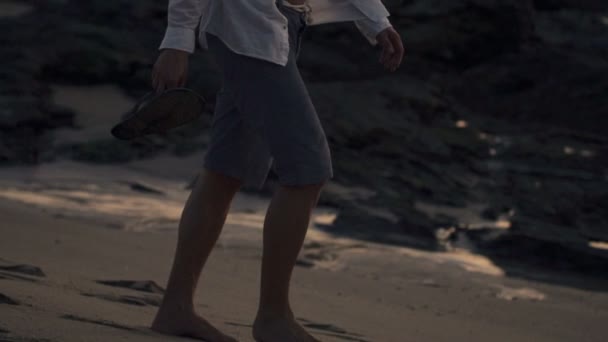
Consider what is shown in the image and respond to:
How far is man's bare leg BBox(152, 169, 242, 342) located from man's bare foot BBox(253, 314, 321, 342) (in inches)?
7.0

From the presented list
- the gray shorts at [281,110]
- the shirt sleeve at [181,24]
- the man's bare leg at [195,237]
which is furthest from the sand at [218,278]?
the shirt sleeve at [181,24]

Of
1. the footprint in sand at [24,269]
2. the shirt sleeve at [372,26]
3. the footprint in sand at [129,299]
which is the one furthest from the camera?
the footprint in sand at [24,269]

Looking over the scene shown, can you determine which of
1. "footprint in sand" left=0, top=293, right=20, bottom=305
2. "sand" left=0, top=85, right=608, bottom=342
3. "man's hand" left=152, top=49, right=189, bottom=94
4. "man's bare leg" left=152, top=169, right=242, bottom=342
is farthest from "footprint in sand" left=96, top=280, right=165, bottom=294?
"man's hand" left=152, top=49, right=189, bottom=94

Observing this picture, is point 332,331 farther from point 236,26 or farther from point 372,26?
point 236,26

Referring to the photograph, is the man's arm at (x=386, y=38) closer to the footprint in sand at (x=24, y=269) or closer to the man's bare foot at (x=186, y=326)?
the man's bare foot at (x=186, y=326)

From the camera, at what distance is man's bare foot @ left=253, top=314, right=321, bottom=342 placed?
358 cm

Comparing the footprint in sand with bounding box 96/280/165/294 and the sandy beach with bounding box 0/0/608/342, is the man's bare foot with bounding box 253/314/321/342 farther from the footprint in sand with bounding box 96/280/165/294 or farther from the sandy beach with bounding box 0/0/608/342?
the footprint in sand with bounding box 96/280/165/294

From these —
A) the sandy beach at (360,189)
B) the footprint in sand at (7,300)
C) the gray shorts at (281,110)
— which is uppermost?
the gray shorts at (281,110)

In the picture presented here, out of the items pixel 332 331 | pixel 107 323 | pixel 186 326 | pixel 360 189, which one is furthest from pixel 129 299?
pixel 360 189

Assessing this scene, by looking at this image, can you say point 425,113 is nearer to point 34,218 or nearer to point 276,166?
point 34,218

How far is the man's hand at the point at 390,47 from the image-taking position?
3.90 meters

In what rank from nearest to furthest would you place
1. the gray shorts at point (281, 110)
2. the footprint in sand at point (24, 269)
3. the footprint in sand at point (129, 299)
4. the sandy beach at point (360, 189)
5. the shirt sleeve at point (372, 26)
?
1. the gray shorts at point (281, 110)
2. the shirt sleeve at point (372, 26)
3. the footprint in sand at point (129, 299)
4. the footprint in sand at point (24, 269)
5. the sandy beach at point (360, 189)

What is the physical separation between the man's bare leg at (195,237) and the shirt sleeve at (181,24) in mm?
381

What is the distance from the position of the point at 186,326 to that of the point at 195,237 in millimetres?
262
